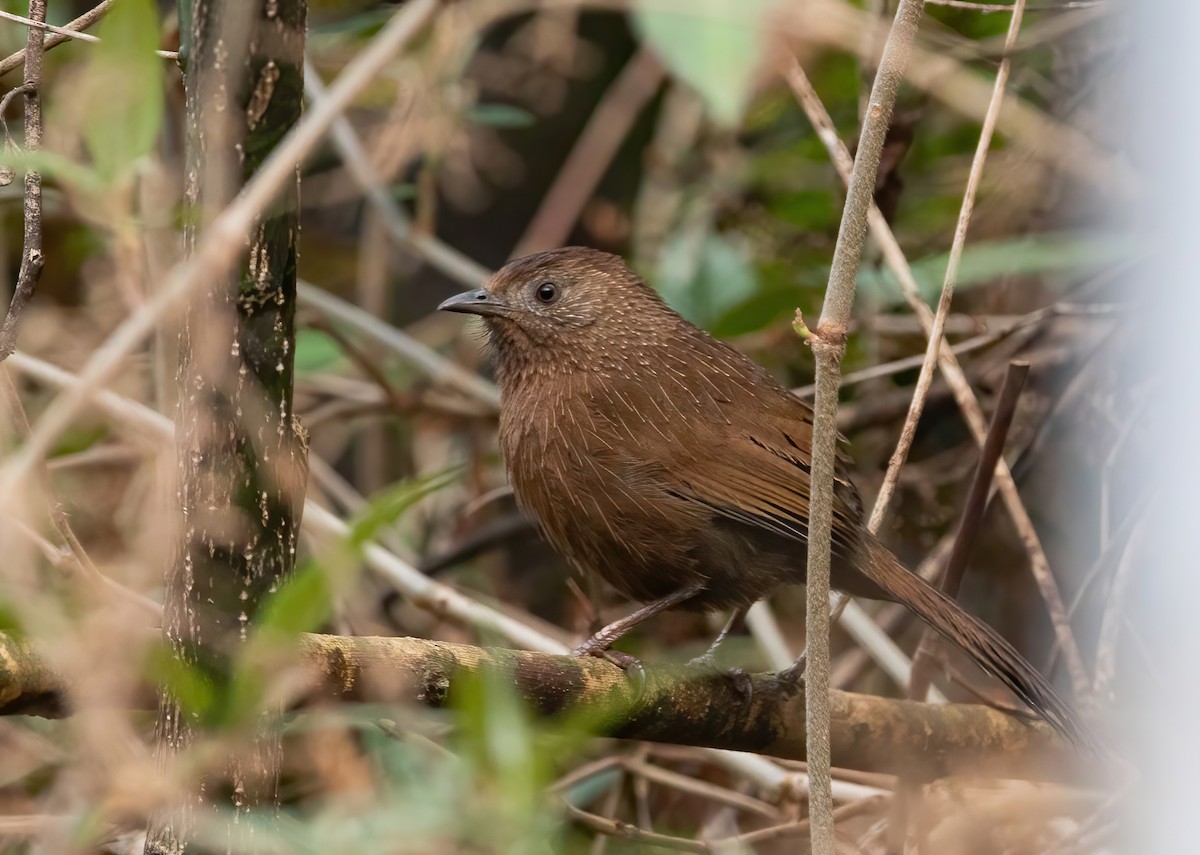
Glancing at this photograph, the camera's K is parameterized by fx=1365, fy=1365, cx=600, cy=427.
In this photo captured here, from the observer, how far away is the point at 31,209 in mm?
1849

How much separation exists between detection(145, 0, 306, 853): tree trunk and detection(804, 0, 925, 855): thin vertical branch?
71 centimetres

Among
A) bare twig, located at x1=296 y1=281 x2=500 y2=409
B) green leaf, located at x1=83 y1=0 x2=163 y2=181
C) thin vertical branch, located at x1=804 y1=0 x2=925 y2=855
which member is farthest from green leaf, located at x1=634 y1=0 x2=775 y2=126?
bare twig, located at x1=296 y1=281 x2=500 y2=409

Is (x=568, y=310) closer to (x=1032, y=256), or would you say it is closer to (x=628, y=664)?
(x=1032, y=256)

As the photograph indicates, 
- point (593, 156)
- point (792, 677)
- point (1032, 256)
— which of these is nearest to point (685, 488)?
point (792, 677)

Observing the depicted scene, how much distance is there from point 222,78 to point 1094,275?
3.13 metres

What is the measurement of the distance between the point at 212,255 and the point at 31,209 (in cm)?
69

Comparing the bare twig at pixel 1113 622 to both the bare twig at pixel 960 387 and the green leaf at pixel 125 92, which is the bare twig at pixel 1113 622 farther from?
the green leaf at pixel 125 92

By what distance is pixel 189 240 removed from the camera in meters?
1.65

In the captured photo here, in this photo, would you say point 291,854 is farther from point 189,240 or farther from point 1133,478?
point 1133,478

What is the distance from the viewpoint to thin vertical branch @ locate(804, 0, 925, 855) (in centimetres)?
184

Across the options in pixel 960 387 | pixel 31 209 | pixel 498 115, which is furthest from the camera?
pixel 498 115

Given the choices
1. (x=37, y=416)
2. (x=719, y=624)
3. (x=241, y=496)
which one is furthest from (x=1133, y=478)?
(x=37, y=416)

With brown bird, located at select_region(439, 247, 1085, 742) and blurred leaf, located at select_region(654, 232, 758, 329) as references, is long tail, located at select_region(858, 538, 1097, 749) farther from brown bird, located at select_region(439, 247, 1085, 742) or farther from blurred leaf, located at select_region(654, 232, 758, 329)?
blurred leaf, located at select_region(654, 232, 758, 329)

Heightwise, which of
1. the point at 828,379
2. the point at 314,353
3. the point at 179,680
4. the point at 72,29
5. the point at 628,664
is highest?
the point at 314,353
